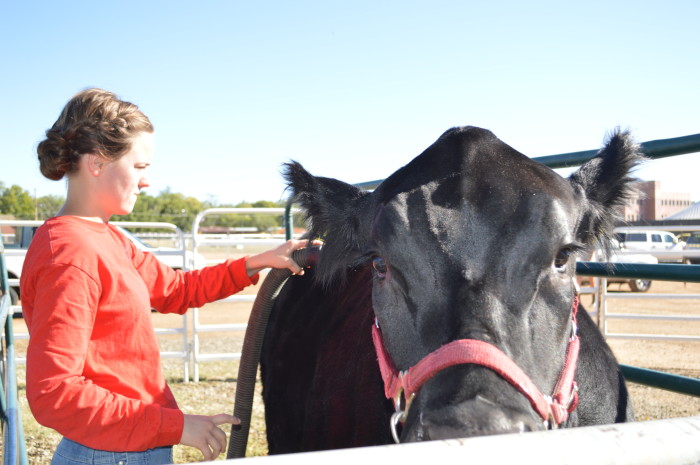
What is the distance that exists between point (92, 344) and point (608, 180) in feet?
6.16

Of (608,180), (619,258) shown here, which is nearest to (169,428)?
(608,180)

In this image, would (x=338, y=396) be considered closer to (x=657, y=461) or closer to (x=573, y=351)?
(x=573, y=351)

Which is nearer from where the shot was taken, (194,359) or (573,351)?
(573,351)

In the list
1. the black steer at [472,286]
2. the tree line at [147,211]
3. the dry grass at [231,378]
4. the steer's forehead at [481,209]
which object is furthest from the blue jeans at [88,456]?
the tree line at [147,211]

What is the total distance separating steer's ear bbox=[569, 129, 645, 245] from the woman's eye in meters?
0.29

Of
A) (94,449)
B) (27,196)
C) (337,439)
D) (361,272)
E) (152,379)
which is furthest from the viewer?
(27,196)

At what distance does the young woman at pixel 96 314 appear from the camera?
154cm

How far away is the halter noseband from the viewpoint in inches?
55.7

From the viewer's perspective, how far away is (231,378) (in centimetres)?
745

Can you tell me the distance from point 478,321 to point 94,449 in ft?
4.04

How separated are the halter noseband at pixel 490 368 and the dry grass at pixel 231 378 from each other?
3.18m

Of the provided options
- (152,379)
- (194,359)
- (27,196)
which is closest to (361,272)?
(152,379)

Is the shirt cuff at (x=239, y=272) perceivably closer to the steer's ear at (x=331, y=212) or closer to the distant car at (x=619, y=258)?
the steer's ear at (x=331, y=212)

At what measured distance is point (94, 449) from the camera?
1.75 m
